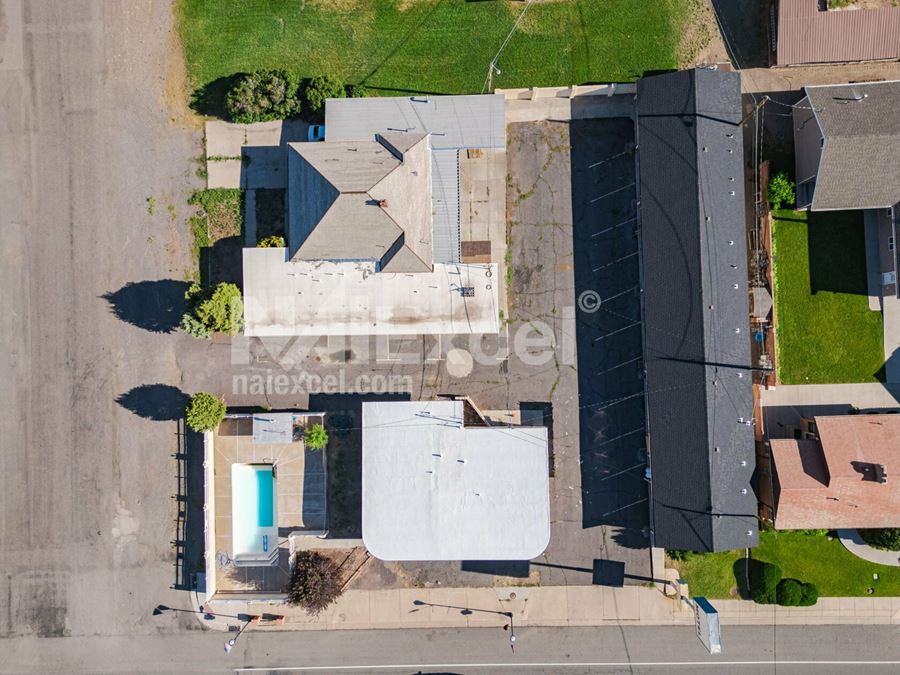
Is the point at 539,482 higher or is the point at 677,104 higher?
the point at 677,104

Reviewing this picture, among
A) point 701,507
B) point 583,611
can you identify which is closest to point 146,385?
point 583,611

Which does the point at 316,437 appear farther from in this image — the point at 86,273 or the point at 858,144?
the point at 858,144

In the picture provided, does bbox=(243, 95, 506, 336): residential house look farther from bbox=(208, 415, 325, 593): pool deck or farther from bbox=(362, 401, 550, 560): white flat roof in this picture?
bbox=(208, 415, 325, 593): pool deck

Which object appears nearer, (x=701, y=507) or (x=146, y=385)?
(x=701, y=507)

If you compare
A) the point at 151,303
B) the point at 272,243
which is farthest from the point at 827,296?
the point at 151,303

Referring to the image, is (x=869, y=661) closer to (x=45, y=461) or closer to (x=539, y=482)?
(x=539, y=482)

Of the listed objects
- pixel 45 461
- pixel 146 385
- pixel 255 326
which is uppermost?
pixel 255 326

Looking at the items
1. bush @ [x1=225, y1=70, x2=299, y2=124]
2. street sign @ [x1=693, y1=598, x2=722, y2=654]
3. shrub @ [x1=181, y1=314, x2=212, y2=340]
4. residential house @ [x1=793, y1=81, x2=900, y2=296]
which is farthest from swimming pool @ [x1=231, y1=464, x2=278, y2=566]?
residential house @ [x1=793, y1=81, x2=900, y2=296]
